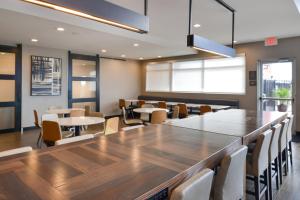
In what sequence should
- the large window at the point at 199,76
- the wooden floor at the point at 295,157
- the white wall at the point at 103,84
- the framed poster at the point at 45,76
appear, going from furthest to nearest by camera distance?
the large window at the point at 199,76
the framed poster at the point at 45,76
the white wall at the point at 103,84
the wooden floor at the point at 295,157

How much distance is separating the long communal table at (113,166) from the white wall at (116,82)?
271 inches

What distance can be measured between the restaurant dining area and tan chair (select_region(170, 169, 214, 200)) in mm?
10

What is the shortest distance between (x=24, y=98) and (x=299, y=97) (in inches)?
313

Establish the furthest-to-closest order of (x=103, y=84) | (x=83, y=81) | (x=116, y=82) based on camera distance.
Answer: (x=116, y=82) < (x=103, y=84) < (x=83, y=81)

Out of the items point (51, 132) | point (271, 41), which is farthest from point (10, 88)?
point (271, 41)

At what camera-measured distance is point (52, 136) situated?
351cm

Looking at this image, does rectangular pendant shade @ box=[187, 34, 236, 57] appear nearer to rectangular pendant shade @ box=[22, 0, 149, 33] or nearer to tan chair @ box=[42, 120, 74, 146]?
rectangular pendant shade @ box=[22, 0, 149, 33]

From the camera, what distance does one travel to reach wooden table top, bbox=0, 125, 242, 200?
3.35 ft

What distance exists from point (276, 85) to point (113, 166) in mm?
6523

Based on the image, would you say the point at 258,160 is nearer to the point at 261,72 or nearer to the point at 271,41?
the point at 271,41

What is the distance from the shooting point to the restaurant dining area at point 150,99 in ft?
4.12

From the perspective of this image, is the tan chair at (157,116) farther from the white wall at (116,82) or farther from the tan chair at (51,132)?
the white wall at (116,82)

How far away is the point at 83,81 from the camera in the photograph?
8055mm

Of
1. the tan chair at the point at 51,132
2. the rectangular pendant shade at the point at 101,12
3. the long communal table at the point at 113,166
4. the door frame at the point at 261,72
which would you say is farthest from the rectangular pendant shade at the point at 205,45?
the door frame at the point at 261,72
